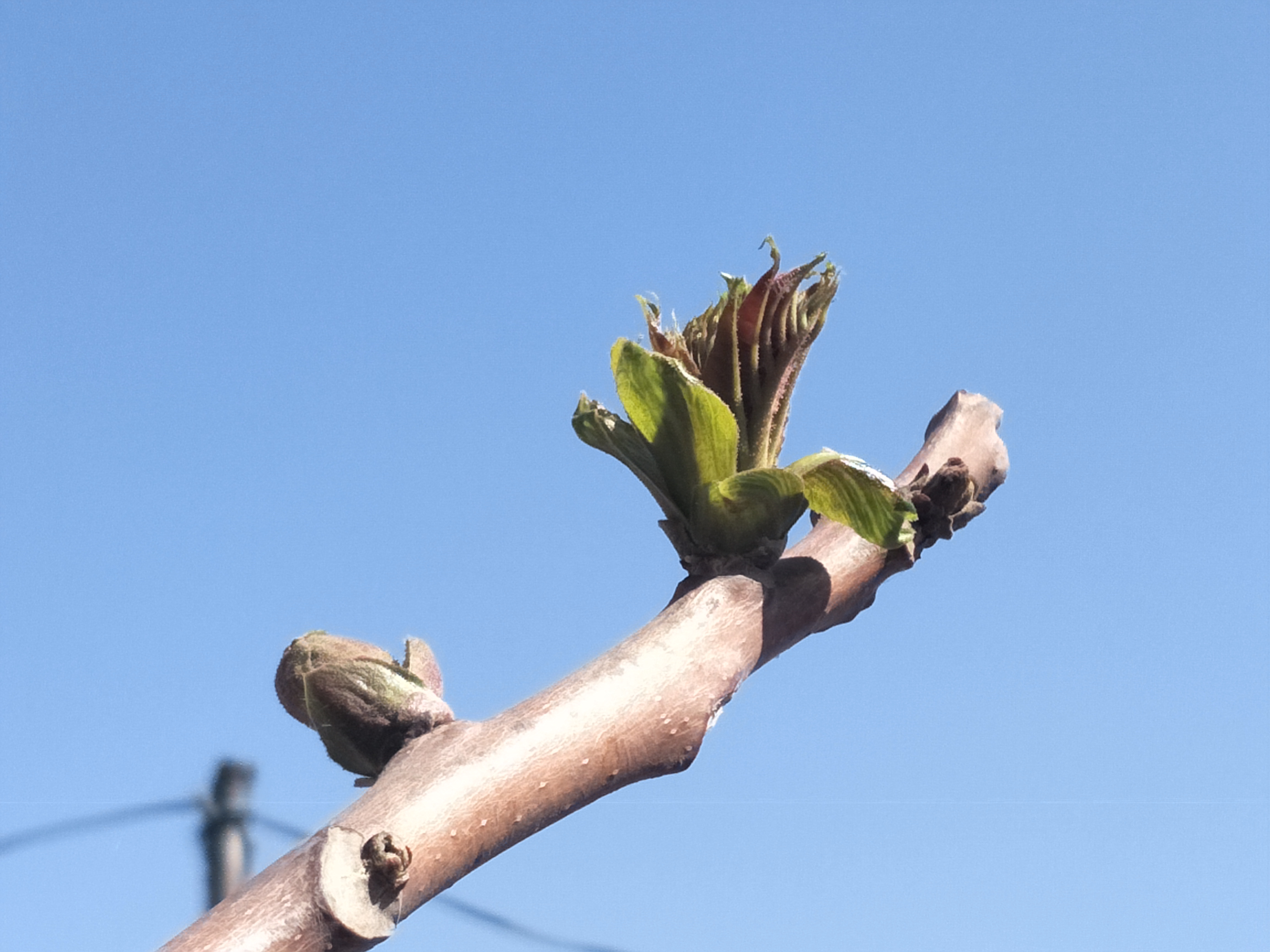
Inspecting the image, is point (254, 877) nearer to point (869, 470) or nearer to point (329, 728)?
point (329, 728)

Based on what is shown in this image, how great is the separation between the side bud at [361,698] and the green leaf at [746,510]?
280 millimetres

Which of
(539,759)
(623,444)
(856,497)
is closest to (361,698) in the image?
(539,759)

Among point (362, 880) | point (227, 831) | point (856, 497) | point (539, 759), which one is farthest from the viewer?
point (227, 831)

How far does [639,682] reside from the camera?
3.40 ft

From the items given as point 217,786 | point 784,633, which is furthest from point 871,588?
point 217,786

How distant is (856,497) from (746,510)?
99 millimetres

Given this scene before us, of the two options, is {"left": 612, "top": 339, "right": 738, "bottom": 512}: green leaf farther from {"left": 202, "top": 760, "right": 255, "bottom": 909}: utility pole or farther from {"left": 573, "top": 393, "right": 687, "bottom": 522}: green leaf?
{"left": 202, "top": 760, "right": 255, "bottom": 909}: utility pole

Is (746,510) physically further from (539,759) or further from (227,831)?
(227,831)

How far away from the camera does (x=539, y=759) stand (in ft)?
3.17

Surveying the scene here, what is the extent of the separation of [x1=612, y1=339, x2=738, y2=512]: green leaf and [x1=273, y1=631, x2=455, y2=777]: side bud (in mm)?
285

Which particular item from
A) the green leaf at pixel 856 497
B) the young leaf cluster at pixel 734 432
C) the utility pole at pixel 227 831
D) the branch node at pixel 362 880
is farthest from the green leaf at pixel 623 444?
the utility pole at pixel 227 831

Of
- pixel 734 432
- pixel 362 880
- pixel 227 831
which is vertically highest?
pixel 227 831

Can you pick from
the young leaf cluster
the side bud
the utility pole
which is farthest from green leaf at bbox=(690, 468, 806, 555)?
the utility pole

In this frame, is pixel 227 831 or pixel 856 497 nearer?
pixel 856 497
